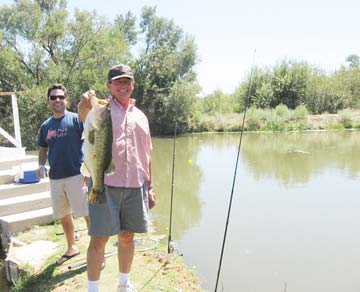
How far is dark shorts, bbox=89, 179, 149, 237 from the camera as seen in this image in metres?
2.62

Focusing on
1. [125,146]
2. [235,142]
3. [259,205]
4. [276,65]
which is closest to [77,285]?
[125,146]

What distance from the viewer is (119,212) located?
107 inches

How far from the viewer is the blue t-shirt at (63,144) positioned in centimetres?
361

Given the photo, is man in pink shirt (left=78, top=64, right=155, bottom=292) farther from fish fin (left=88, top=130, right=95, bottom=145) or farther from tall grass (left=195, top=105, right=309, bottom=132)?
tall grass (left=195, top=105, right=309, bottom=132)

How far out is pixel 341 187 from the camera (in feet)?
31.1

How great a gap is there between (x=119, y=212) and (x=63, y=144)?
123 centimetres

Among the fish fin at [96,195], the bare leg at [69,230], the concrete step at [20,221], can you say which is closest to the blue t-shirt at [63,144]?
the bare leg at [69,230]

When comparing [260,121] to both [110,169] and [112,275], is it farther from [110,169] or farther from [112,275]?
[110,169]

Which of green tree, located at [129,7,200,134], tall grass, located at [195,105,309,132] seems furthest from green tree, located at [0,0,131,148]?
tall grass, located at [195,105,309,132]

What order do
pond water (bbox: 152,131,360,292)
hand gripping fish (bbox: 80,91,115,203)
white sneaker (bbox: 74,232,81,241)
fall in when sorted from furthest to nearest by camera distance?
pond water (bbox: 152,131,360,292)
white sneaker (bbox: 74,232,81,241)
hand gripping fish (bbox: 80,91,115,203)

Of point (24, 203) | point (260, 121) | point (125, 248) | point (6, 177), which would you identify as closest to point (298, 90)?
point (260, 121)

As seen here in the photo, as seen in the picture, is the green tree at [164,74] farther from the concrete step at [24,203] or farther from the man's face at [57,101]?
the man's face at [57,101]

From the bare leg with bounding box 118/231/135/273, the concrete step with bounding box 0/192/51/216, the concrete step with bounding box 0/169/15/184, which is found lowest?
the concrete step with bounding box 0/192/51/216

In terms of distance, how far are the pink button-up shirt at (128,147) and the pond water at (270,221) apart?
2.38 m
